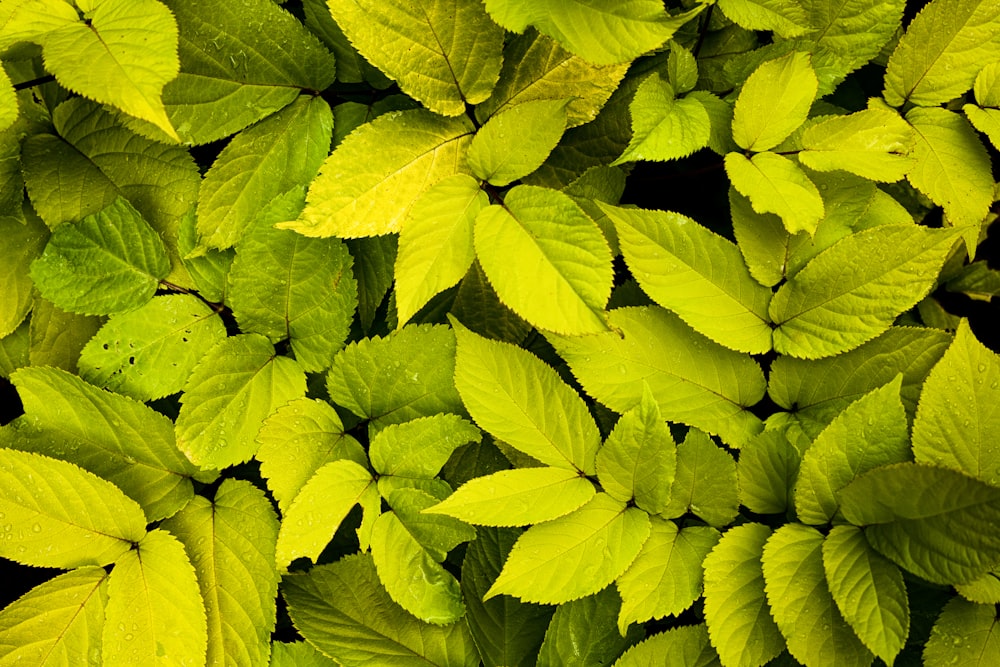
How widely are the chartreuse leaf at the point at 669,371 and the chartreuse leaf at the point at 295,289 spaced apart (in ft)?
1.29

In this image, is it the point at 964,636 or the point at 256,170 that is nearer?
the point at 964,636

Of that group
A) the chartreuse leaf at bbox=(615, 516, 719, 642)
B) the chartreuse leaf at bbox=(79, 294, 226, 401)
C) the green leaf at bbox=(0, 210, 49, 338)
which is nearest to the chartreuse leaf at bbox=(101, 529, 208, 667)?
the chartreuse leaf at bbox=(79, 294, 226, 401)

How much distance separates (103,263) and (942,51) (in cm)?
147

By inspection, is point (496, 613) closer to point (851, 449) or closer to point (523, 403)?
point (523, 403)

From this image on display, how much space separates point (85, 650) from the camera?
1.17 metres

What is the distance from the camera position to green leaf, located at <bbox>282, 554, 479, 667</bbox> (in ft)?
4.08

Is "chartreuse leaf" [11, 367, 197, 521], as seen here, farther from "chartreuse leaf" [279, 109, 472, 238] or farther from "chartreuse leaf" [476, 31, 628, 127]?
"chartreuse leaf" [476, 31, 628, 127]

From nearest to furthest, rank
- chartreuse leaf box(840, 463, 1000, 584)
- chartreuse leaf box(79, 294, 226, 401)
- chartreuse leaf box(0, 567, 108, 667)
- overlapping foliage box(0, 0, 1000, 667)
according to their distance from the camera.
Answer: chartreuse leaf box(840, 463, 1000, 584), overlapping foliage box(0, 0, 1000, 667), chartreuse leaf box(0, 567, 108, 667), chartreuse leaf box(79, 294, 226, 401)

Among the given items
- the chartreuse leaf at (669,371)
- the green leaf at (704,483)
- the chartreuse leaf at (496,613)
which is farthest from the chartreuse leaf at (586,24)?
the chartreuse leaf at (496,613)

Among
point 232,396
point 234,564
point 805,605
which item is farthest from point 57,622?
point 805,605

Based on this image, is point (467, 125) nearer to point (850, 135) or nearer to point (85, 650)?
point (850, 135)

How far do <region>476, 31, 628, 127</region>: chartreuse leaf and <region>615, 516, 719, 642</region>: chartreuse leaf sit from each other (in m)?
0.69

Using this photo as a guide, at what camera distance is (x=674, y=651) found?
115 centimetres

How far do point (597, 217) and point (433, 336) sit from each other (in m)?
0.34
